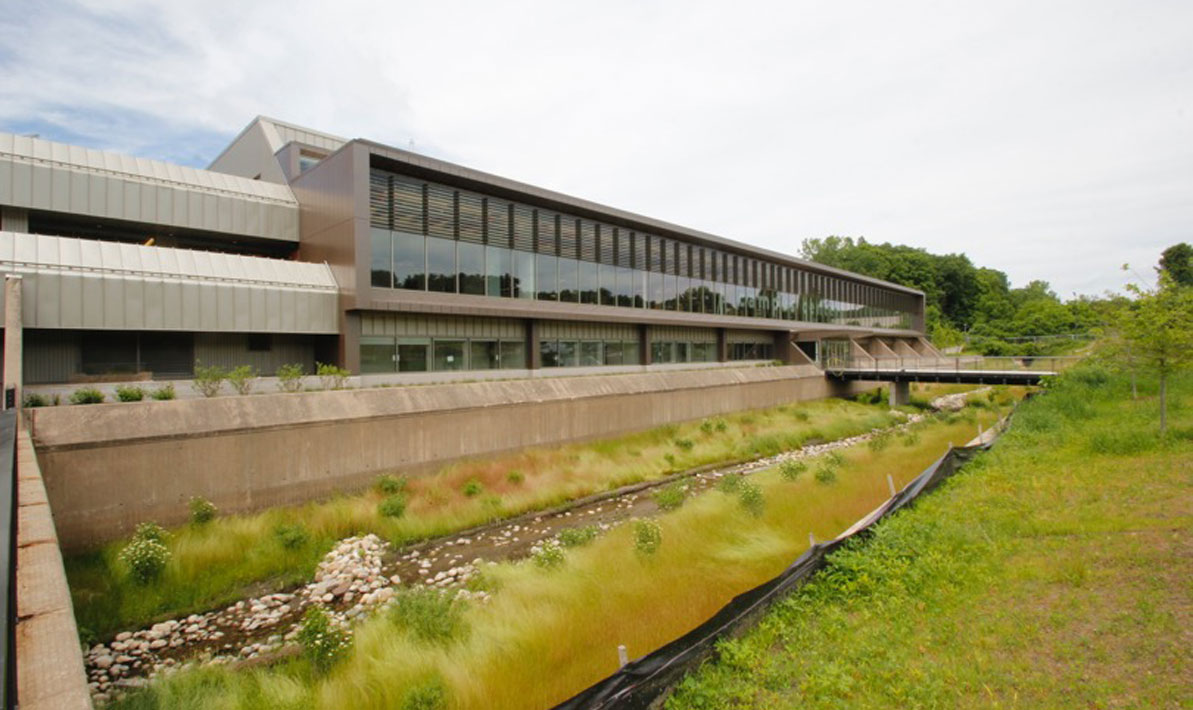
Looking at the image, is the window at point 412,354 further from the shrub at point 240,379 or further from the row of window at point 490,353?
the shrub at point 240,379

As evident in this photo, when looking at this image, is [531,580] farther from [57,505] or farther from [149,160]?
[149,160]

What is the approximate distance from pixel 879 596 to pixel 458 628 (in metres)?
6.41

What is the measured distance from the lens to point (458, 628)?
8.68 meters

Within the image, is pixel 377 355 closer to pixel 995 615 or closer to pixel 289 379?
pixel 289 379

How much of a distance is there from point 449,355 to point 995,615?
20.0m

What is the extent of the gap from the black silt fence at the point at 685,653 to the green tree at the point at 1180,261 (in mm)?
97326

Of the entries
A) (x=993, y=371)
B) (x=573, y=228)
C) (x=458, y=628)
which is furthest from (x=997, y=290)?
(x=458, y=628)

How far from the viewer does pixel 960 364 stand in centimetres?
3500

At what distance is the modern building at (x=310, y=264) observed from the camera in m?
16.4

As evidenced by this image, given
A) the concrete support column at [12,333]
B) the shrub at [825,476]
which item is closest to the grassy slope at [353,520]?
the concrete support column at [12,333]

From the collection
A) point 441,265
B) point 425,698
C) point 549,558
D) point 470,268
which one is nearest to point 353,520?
point 549,558

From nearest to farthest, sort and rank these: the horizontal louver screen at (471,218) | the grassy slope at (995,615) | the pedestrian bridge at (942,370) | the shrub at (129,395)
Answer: the grassy slope at (995,615)
the shrub at (129,395)
the horizontal louver screen at (471,218)
the pedestrian bridge at (942,370)

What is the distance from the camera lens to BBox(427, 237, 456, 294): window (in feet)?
72.1

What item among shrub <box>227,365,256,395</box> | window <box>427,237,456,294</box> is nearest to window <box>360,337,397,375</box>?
window <box>427,237,456,294</box>
